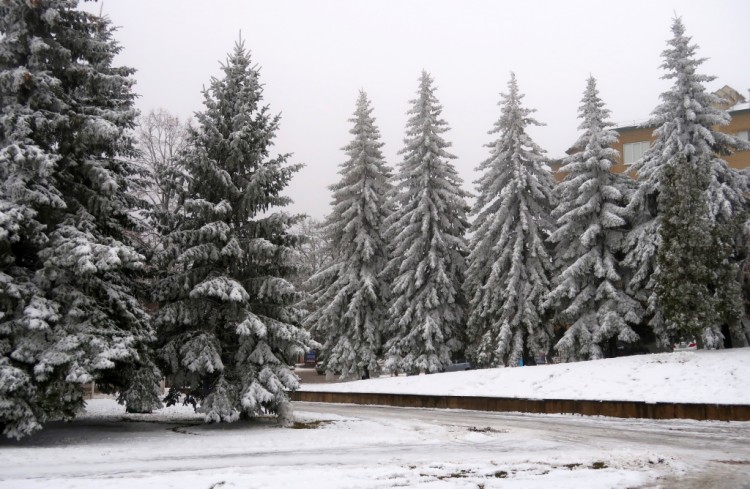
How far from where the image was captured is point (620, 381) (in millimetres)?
22359

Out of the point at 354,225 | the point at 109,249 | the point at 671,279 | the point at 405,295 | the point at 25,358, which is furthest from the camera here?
the point at 354,225

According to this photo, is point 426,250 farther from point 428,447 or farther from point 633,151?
point 428,447

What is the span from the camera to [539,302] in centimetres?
3053

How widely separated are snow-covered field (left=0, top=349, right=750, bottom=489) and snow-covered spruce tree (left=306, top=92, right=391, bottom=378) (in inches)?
450

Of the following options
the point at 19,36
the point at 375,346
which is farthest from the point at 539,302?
the point at 19,36

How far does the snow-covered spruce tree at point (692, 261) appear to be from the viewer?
24.1 metres

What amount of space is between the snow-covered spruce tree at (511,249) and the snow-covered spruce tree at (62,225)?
1850 centimetres

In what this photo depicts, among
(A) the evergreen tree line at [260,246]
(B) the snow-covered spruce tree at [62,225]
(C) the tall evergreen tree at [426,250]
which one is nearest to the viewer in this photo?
(B) the snow-covered spruce tree at [62,225]

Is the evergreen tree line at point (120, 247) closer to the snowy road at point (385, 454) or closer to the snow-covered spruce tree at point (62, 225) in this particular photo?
the snow-covered spruce tree at point (62, 225)

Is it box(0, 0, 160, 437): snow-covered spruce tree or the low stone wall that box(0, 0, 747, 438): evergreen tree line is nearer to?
box(0, 0, 160, 437): snow-covered spruce tree

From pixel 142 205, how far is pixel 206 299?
3.08 meters

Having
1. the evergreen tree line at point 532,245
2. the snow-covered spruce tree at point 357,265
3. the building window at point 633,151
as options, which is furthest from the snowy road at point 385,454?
the building window at point 633,151

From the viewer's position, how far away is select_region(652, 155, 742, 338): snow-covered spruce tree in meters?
24.1

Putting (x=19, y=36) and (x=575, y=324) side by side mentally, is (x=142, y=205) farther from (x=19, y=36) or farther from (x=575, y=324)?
(x=575, y=324)
